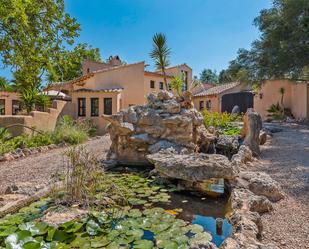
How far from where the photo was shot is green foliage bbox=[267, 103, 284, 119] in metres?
18.9

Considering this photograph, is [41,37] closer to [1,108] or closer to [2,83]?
[2,83]

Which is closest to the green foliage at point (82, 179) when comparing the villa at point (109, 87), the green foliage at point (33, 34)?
the green foliage at point (33, 34)

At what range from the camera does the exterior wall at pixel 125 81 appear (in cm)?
1858

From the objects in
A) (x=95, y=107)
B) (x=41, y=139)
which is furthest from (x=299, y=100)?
(x=41, y=139)

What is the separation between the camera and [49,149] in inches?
403

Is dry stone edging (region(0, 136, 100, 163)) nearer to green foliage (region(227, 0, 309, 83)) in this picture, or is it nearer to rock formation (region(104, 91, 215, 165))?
rock formation (region(104, 91, 215, 165))

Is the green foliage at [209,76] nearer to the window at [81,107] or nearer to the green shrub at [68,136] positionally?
the window at [81,107]

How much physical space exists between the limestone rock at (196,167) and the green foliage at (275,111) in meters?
15.9

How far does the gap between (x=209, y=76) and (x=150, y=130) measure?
45.8 m

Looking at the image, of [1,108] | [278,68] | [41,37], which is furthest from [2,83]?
[278,68]

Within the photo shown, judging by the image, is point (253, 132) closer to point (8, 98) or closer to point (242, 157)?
A: point (242, 157)

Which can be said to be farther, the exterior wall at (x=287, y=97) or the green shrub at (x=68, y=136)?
the exterior wall at (x=287, y=97)

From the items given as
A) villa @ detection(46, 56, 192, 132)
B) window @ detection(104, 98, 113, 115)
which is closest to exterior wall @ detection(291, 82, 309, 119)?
villa @ detection(46, 56, 192, 132)

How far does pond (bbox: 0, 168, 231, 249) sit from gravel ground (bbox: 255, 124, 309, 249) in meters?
0.65
